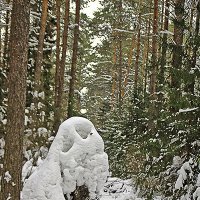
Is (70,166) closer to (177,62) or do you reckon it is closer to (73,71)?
(177,62)

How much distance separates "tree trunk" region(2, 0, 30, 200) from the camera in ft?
21.7

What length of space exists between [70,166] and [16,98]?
2.15 meters

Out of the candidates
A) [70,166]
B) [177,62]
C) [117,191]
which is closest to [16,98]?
[70,166]

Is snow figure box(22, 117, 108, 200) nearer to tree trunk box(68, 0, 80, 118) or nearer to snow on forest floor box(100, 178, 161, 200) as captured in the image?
snow on forest floor box(100, 178, 161, 200)

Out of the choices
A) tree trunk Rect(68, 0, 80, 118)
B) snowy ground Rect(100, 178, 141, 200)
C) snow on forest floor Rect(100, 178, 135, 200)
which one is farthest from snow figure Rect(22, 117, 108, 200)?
tree trunk Rect(68, 0, 80, 118)

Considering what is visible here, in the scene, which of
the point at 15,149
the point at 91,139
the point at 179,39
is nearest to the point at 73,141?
the point at 91,139

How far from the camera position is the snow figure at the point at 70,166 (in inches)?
307

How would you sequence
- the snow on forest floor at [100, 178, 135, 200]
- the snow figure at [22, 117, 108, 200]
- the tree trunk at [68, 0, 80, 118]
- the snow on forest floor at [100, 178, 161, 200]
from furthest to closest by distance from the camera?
1. the tree trunk at [68, 0, 80, 118]
2. the snow on forest floor at [100, 178, 135, 200]
3. the snow on forest floor at [100, 178, 161, 200]
4. the snow figure at [22, 117, 108, 200]

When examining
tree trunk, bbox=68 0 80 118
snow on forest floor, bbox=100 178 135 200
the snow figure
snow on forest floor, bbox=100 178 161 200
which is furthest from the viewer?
tree trunk, bbox=68 0 80 118

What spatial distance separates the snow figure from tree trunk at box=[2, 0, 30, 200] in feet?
3.93

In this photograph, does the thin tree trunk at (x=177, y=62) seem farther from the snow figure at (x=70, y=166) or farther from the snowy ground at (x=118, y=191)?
the snowy ground at (x=118, y=191)

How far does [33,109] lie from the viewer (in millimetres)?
14156

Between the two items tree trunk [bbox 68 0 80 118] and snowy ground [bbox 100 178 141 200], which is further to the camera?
tree trunk [bbox 68 0 80 118]

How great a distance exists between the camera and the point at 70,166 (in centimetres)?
807
